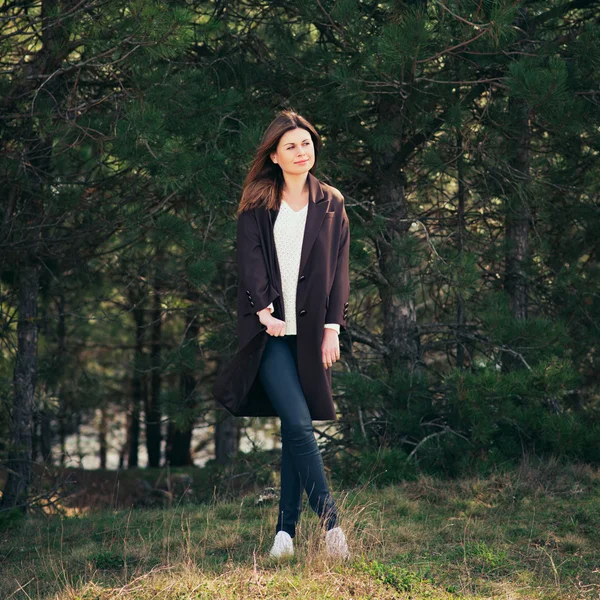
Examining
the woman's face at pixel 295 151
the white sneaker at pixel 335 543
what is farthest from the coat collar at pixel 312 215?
the white sneaker at pixel 335 543

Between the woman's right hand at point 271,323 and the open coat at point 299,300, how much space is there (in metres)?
0.03

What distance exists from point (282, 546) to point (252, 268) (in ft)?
4.27

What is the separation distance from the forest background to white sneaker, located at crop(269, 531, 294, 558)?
186 centimetres

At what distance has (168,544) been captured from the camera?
391cm

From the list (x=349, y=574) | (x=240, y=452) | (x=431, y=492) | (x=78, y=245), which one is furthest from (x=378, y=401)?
(x=78, y=245)

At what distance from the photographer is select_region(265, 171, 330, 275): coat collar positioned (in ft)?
11.6

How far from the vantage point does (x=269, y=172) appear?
3766 mm

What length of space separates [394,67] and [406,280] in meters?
1.82

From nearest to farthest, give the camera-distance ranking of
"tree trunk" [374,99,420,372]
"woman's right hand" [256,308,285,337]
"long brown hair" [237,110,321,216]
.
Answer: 1. "woman's right hand" [256,308,285,337]
2. "long brown hair" [237,110,321,216]
3. "tree trunk" [374,99,420,372]

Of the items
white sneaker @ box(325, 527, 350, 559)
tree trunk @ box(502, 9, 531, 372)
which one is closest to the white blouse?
white sneaker @ box(325, 527, 350, 559)

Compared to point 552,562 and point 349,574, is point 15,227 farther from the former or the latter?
point 552,562

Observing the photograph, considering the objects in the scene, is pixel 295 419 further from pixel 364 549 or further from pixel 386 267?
pixel 386 267

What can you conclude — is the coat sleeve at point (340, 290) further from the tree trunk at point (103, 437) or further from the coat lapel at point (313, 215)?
the tree trunk at point (103, 437)

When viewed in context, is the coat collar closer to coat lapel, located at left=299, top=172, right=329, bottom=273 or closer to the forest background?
coat lapel, located at left=299, top=172, right=329, bottom=273
